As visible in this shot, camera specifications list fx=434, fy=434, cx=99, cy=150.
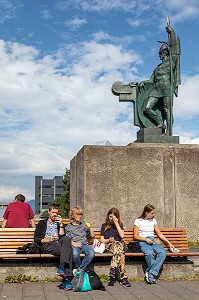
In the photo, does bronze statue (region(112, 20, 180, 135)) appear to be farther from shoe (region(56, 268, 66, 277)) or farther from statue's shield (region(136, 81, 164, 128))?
shoe (region(56, 268, 66, 277))

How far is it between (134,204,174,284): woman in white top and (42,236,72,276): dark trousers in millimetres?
1231

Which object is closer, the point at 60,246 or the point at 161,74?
the point at 60,246

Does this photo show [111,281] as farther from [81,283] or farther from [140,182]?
[140,182]

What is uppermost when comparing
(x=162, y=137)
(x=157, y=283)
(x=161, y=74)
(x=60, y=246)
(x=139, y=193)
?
(x=161, y=74)

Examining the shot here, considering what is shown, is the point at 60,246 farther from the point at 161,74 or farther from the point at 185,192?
the point at 161,74

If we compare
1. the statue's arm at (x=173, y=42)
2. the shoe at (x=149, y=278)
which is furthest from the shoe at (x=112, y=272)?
the statue's arm at (x=173, y=42)

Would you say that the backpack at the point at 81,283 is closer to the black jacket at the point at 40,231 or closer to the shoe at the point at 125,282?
the shoe at the point at 125,282

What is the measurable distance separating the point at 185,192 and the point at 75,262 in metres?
4.84

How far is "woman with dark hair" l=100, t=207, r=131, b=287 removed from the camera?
6621 mm

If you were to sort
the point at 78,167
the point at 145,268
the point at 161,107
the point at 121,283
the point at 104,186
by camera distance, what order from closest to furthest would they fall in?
the point at 121,283, the point at 145,268, the point at 104,186, the point at 78,167, the point at 161,107

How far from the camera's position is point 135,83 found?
1200 centimetres

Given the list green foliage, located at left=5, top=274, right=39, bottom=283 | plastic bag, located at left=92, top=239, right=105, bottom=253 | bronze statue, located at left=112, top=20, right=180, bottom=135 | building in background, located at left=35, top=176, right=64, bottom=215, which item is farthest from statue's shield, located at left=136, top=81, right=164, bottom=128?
building in background, located at left=35, top=176, right=64, bottom=215

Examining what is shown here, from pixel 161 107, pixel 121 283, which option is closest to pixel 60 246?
pixel 121 283

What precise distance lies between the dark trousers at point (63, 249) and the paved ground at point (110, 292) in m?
0.37
